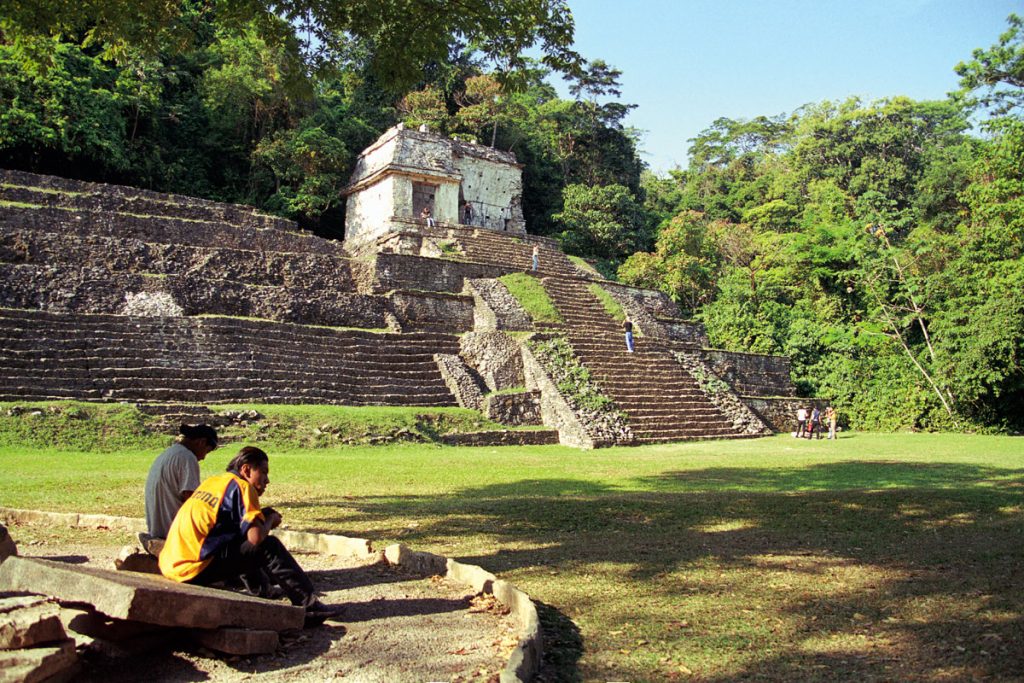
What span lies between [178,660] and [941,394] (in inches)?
816

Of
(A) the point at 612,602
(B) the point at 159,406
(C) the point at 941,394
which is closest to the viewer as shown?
(A) the point at 612,602

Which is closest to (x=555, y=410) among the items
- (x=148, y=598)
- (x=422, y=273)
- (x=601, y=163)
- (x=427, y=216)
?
(x=422, y=273)

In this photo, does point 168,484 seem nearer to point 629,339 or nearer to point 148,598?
point 148,598

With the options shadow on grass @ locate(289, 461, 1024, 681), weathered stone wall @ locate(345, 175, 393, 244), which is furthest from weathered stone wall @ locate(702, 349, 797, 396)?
shadow on grass @ locate(289, 461, 1024, 681)

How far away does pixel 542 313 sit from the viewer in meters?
20.0

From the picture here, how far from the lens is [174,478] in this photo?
4.68 meters

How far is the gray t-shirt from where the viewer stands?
4676 mm

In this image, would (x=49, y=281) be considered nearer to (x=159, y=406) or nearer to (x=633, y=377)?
(x=159, y=406)

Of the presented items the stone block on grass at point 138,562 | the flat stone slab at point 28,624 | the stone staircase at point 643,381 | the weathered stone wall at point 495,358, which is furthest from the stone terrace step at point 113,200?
the flat stone slab at point 28,624

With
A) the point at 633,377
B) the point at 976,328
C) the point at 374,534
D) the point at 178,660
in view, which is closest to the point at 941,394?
the point at 976,328

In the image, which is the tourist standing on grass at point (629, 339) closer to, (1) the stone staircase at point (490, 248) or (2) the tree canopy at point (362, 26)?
(1) the stone staircase at point (490, 248)

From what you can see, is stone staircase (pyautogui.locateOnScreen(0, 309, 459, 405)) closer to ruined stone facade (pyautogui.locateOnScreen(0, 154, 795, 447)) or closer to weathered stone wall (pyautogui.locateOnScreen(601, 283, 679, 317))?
ruined stone facade (pyautogui.locateOnScreen(0, 154, 795, 447))

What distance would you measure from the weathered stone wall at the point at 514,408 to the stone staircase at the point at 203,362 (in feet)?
3.48

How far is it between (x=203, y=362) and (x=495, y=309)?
24.4 ft
